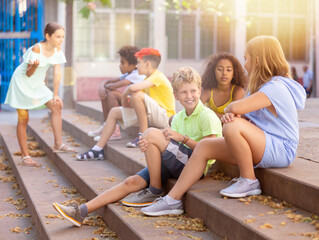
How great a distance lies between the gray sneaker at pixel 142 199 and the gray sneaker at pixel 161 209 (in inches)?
10.3

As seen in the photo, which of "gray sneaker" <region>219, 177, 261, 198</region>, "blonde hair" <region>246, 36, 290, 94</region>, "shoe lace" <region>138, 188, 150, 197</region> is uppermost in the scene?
"blonde hair" <region>246, 36, 290, 94</region>

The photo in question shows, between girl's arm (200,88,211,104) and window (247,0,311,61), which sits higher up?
window (247,0,311,61)

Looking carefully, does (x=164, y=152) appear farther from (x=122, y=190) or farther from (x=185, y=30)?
(x=185, y=30)

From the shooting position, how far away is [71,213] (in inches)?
161

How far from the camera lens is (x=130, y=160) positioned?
539cm

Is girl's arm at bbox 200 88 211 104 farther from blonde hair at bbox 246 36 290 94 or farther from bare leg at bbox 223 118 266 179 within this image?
bare leg at bbox 223 118 266 179

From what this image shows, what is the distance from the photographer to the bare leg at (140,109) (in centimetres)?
591

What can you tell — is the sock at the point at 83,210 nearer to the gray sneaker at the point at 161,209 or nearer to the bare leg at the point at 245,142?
the gray sneaker at the point at 161,209

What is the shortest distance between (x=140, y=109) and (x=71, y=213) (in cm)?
201

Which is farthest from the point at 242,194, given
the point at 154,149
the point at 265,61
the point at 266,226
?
the point at 265,61

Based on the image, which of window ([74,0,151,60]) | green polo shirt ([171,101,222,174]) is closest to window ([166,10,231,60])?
window ([74,0,151,60])

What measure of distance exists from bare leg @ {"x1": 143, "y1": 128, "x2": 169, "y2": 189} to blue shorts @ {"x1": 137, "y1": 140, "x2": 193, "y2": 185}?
4 cm

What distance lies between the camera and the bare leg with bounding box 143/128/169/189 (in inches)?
162

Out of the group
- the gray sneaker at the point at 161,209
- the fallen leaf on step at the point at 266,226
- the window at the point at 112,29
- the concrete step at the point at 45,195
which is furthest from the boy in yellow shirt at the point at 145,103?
the window at the point at 112,29
